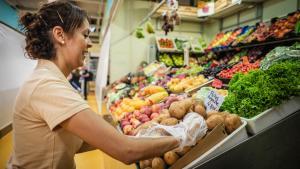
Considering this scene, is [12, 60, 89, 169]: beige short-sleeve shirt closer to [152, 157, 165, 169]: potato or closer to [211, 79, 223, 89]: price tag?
[152, 157, 165, 169]: potato

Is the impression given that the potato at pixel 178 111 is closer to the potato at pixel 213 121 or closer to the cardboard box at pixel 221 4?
the potato at pixel 213 121

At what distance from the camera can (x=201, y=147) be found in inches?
55.4

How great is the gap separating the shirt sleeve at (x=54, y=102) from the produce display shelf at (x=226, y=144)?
2.44 ft

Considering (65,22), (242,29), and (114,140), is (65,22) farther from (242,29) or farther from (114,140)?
(242,29)

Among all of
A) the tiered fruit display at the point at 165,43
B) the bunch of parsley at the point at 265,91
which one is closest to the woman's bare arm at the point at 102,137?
the bunch of parsley at the point at 265,91

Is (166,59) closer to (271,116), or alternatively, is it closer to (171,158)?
(271,116)

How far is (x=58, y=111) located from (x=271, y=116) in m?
1.34

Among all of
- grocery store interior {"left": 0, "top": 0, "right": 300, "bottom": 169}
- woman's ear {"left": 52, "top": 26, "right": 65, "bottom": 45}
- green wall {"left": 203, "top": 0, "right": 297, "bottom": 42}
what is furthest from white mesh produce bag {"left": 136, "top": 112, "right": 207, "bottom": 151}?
green wall {"left": 203, "top": 0, "right": 297, "bottom": 42}

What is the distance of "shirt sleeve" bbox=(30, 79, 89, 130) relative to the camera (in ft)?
3.27

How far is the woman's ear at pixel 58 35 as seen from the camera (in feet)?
4.10

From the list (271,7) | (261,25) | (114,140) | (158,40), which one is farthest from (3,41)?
(271,7)

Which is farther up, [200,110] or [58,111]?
[58,111]

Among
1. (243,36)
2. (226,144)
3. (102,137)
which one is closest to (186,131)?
(226,144)

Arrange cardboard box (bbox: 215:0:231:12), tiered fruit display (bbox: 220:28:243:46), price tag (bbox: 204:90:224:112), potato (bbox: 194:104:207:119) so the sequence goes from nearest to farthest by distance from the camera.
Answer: potato (bbox: 194:104:207:119) < price tag (bbox: 204:90:224:112) < tiered fruit display (bbox: 220:28:243:46) < cardboard box (bbox: 215:0:231:12)
